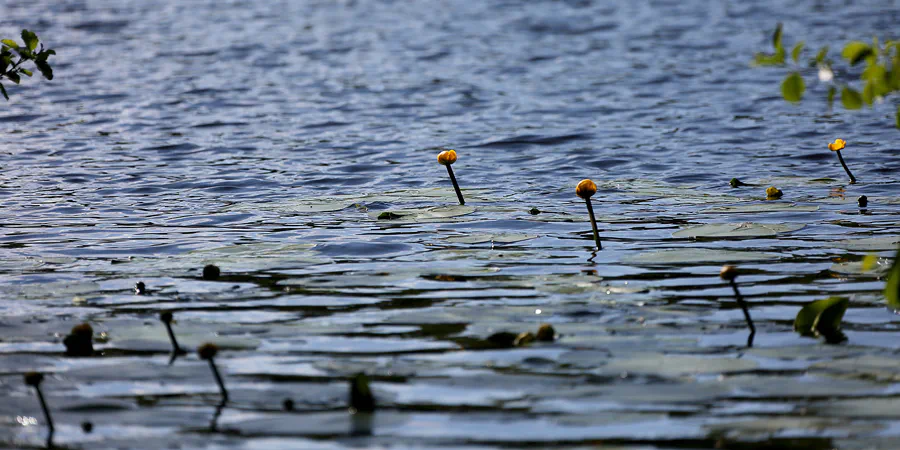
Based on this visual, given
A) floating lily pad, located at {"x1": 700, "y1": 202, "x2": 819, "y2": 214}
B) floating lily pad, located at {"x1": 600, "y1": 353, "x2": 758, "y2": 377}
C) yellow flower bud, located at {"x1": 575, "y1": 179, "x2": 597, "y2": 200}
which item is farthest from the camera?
floating lily pad, located at {"x1": 700, "y1": 202, "x2": 819, "y2": 214}

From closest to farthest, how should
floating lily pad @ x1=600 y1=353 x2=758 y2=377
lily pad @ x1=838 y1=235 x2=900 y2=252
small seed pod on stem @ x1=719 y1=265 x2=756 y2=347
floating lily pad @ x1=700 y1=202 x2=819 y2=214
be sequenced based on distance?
floating lily pad @ x1=600 y1=353 x2=758 y2=377 → small seed pod on stem @ x1=719 y1=265 x2=756 y2=347 → lily pad @ x1=838 y1=235 x2=900 y2=252 → floating lily pad @ x1=700 y1=202 x2=819 y2=214

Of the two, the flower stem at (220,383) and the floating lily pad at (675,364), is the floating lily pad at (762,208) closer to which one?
the floating lily pad at (675,364)

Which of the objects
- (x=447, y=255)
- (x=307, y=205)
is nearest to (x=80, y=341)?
(x=447, y=255)

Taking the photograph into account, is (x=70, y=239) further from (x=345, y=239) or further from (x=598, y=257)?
(x=598, y=257)

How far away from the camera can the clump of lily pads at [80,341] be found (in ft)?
12.8

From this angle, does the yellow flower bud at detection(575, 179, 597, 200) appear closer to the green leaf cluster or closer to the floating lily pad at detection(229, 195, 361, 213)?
the green leaf cluster

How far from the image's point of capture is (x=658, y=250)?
5352 millimetres

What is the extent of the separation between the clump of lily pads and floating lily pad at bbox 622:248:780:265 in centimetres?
255

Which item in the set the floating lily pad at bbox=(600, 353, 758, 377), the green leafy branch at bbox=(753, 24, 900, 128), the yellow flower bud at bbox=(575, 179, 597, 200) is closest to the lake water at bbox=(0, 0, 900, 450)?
the floating lily pad at bbox=(600, 353, 758, 377)

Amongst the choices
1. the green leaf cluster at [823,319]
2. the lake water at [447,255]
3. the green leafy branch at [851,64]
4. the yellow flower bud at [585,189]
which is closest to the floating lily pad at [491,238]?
the lake water at [447,255]

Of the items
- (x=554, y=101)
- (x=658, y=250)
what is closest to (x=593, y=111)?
(x=554, y=101)

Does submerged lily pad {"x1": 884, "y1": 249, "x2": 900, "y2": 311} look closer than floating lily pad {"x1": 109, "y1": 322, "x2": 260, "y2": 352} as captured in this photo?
Yes

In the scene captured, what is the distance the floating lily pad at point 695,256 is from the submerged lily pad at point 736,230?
407mm

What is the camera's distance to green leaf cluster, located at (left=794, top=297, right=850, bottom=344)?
153 inches
